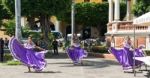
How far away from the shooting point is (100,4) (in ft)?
249

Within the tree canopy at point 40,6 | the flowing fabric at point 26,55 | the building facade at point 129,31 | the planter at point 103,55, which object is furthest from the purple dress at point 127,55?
the tree canopy at point 40,6

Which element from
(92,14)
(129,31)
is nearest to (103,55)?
(129,31)

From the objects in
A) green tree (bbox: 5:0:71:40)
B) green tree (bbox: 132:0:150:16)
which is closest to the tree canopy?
green tree (bbox: 5:0:71:40)

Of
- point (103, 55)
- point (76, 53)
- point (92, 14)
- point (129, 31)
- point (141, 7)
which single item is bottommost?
point (103, 55)

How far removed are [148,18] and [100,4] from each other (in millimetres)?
59933

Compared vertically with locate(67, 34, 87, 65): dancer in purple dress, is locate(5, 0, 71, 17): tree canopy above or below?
above

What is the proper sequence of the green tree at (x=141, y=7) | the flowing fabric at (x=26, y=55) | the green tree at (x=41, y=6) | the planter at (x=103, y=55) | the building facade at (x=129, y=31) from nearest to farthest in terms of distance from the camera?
the flowing fabric at (x=26, y=55)
the planter at (x=103, y=55)
the green tree at (x=41, y=6)
the building facade at (x=129, y=31)
the green tree at (x=141, y=7)

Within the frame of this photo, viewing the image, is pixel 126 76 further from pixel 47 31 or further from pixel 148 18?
pixel 47 31

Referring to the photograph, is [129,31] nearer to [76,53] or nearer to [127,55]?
[76,53]

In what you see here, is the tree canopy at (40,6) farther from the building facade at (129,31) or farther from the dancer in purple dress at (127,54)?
the dancer in purple dress at (127,54)

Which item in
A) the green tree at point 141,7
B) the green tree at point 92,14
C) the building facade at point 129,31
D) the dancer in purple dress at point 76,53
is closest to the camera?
the dancer in purple dress at point 76,53

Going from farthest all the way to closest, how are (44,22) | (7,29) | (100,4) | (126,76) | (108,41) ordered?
(100,4) → (7,29) → (108,41) → (44,22) → (126,76)

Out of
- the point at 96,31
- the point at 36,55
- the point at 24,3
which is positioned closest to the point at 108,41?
the point at 24,3

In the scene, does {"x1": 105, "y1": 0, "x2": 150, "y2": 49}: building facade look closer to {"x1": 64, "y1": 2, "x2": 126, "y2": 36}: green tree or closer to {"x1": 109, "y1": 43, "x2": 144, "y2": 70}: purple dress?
{"x1": 109, "y1": 43, "x2": 144, "y2": 70}: purple dress
